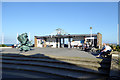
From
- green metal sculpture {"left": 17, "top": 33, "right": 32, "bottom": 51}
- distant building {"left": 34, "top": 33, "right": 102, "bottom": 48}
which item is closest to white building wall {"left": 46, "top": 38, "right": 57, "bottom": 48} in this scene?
distant building {"left": 34, "top": 33, "right": 102, "bottom": 48}

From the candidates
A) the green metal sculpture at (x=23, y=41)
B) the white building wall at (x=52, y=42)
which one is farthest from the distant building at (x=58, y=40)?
the green metal sculpture at (x=23, y=41)

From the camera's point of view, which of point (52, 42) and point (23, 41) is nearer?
point (23, 41)

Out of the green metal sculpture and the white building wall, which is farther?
the white building wall

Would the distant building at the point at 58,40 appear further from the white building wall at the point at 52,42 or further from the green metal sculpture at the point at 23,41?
the green metal sculpture at the point at 23,41

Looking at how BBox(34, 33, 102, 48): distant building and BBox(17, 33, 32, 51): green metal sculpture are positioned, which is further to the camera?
BBox(34, 33, 102, 48): distant building

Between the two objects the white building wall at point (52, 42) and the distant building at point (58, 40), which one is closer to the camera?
the distant building at point (58, 40)

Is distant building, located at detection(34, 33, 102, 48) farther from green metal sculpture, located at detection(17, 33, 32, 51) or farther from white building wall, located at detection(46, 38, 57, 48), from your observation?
green metal sculpture, located at detection(17, 33, 32, 51)

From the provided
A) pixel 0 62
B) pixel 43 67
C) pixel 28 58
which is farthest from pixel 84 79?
pixel 0 62

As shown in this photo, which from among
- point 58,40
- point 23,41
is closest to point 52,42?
point 58,40

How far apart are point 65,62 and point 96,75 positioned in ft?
7.03

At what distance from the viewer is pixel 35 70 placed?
6539 millimetres

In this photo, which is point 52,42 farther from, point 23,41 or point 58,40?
point 23,41

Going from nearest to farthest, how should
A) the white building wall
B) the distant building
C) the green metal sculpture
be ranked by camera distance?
the green metal sculpture → the distant building → the white building wall

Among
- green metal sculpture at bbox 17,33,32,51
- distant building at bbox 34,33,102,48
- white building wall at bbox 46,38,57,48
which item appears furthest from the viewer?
white building wall at bbox 46,38,57,48
